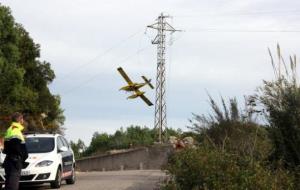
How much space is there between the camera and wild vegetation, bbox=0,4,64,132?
5056cm

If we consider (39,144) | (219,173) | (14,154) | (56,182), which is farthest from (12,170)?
(39,144)

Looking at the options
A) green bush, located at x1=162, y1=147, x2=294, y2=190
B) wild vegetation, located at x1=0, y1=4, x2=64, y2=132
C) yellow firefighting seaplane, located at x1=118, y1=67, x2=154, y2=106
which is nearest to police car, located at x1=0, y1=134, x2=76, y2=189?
green bush, located at x1=162, y1=147, x2=294, y2=190

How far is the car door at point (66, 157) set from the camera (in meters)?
21.0

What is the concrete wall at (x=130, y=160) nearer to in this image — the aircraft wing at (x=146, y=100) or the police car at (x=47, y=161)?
the aircraft wing at (x=146, y=100)

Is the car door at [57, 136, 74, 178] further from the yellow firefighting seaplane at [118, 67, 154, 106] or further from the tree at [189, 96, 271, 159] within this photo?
the yellow firefighting seaplane at [118, 67, 154, 106]

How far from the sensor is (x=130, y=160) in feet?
172

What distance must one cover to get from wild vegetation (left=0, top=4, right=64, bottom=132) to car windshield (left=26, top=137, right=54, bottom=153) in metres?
23.3

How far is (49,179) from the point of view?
1964 centimetres

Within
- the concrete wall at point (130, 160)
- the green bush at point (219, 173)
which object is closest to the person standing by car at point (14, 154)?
the green bush at point (219, 173)

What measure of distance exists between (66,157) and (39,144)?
1.09m

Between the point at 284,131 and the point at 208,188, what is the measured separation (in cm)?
262

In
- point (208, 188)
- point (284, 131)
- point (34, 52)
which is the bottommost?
point (208, 188)

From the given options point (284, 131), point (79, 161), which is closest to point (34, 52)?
point (79, 161)

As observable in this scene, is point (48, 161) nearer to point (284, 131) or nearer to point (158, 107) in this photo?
point (284, 131)
